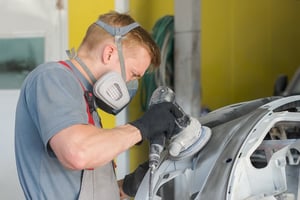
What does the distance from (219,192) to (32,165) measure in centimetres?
63

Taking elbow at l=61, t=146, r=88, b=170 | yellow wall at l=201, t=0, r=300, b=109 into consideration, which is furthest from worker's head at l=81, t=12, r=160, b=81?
yellow wall at l=201, t=0, r=300, b=109

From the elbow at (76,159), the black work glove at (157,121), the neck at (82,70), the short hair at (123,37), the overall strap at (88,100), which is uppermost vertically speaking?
the short hair at (123,37)

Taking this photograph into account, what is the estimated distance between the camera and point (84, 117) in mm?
1495

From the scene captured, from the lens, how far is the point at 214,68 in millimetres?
4797

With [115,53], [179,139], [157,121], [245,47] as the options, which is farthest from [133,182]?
[245,47]

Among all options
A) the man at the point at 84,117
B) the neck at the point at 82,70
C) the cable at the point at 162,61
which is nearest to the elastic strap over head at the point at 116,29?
the man at the point at 84,117

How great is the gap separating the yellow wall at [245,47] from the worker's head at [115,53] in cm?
296

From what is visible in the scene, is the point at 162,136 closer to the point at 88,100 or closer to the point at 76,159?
the point at 88,100

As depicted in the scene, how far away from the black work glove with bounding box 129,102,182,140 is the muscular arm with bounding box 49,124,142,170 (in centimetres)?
12

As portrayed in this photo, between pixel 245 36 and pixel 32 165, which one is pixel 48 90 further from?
pixel 245 36

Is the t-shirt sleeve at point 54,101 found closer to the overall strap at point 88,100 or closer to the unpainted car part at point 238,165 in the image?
the overall strap at point 88,100

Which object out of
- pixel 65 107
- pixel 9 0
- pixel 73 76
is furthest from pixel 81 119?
pixel 9 0

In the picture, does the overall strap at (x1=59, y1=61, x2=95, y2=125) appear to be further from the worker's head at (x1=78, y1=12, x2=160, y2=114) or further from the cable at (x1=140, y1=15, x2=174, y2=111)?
the cable at (x1=140, y1=15, x2=174, y2=111)

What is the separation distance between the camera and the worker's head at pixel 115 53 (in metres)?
1.65
